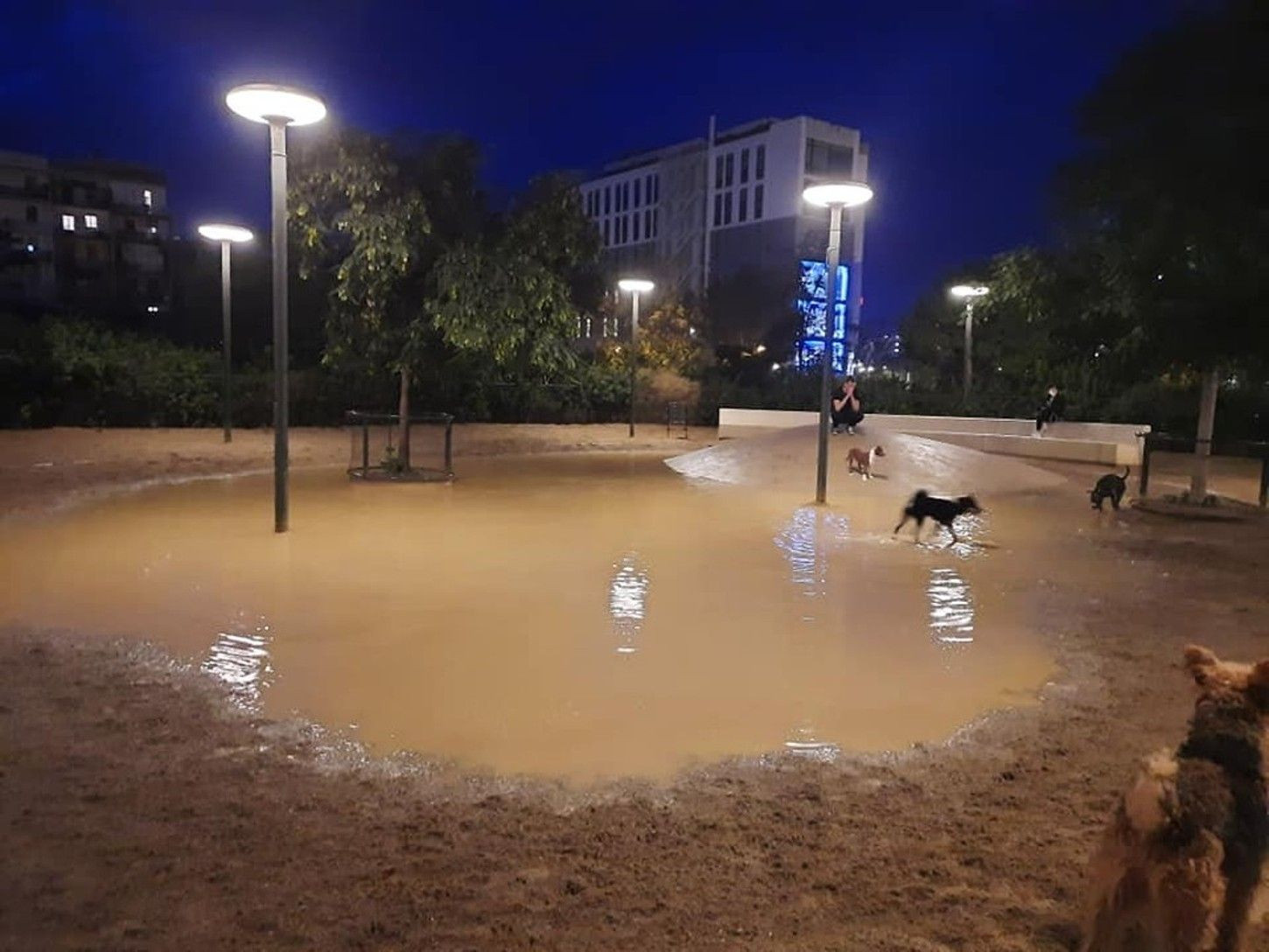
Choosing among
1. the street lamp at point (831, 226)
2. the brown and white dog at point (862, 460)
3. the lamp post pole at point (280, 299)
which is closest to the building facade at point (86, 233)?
A: the brown and white dog at point (862, 460)

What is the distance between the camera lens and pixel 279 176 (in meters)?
9.30

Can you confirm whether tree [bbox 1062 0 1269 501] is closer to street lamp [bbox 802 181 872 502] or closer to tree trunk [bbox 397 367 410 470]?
street lamp [bbox 802 181 872 502]

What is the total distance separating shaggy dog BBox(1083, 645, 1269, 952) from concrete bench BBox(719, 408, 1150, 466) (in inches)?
619

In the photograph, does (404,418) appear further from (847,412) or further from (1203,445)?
(1203,445)

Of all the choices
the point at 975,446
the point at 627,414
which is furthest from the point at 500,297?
the point at 627,414

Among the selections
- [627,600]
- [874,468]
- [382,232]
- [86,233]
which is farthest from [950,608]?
[86,233]

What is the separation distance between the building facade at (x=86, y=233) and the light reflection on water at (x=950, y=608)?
164 feet

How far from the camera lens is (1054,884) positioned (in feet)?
10.5

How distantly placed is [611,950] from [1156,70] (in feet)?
30.1

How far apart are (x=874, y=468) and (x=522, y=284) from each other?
639 centimetres

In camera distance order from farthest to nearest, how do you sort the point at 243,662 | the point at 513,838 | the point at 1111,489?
the point at 1111,489, the point at 243,662, the point at 513,838

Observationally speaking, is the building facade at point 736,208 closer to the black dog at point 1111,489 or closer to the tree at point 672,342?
the tree at point 672,342

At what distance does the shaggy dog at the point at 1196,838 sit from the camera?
2.31 metres

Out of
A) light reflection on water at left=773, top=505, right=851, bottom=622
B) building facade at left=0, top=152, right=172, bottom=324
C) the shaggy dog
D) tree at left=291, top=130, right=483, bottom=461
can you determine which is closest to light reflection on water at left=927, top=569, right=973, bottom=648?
light reflection on water at left=773, top=505, right=851, bottom=622
